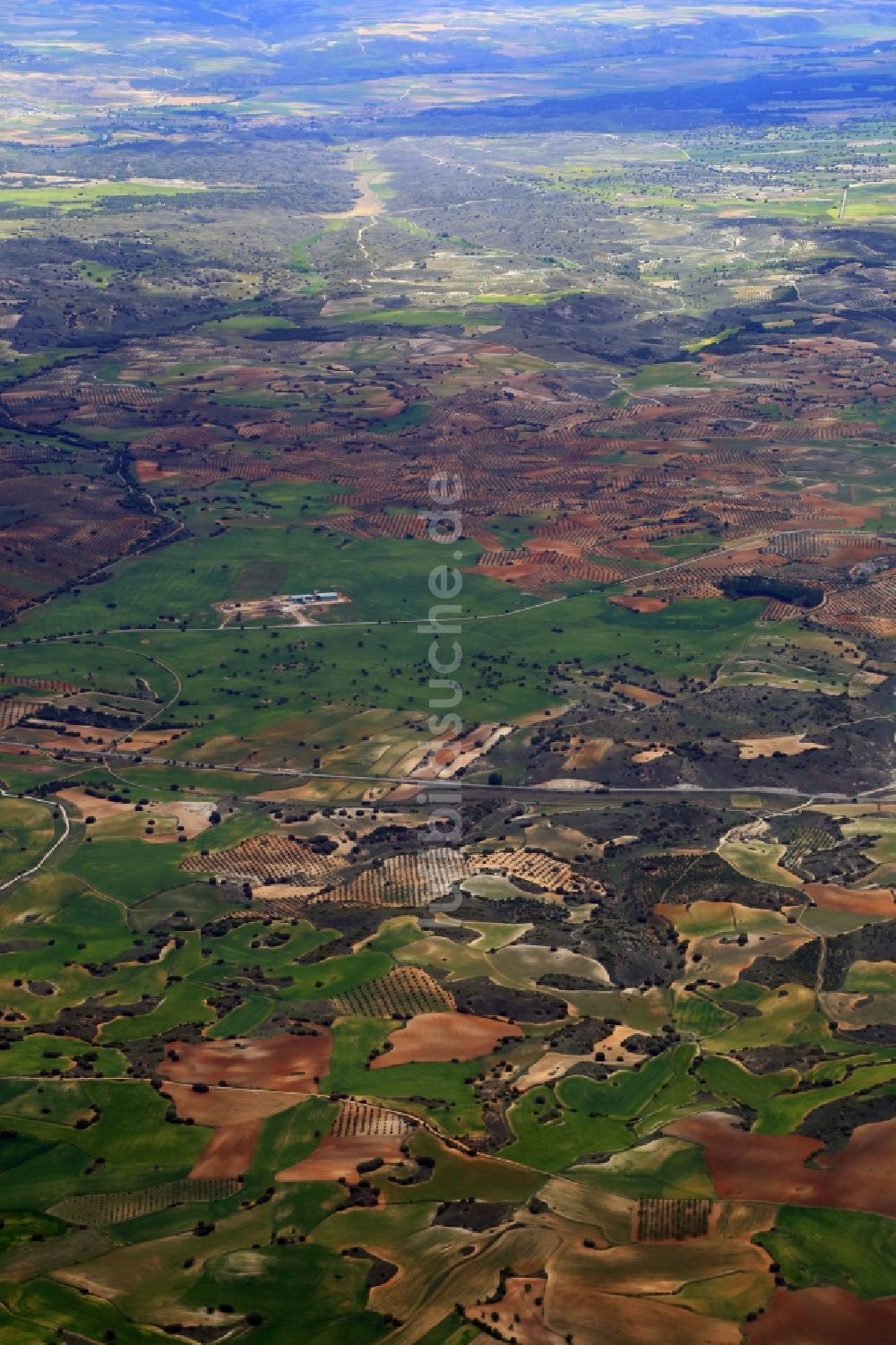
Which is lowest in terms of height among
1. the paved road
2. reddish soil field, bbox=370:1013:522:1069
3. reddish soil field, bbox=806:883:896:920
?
reddish soil field, bbox=370:1013:522:1069

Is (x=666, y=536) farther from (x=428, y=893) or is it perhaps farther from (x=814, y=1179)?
(x=814, y=1179)

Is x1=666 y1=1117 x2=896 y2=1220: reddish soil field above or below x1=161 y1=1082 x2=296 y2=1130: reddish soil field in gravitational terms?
below

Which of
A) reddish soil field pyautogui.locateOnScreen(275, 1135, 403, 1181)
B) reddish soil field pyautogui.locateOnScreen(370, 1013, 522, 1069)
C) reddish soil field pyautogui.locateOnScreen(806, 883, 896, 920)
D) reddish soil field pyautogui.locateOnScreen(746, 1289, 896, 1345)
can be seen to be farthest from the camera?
reddish soil field pyautogui.locateOnScreen(806, 883, 896, 920)

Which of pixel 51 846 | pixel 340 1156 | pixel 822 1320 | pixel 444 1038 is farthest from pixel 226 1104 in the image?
pixel 51 846

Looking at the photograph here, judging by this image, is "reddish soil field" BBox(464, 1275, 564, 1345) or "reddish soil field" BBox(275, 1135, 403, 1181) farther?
"reddish soil field" BBox(275, 1135, 403, 1181)

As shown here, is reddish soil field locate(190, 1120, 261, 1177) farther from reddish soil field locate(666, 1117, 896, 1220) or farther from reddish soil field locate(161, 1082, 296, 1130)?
reddish soil field locate(666, 1117, 896, 1220)

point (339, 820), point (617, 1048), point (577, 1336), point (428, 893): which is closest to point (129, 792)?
point (339, 820)

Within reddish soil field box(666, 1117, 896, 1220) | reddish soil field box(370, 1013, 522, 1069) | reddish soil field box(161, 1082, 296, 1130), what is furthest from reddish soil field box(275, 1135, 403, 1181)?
reddish soil field box(666, 1117, 896, 1220)

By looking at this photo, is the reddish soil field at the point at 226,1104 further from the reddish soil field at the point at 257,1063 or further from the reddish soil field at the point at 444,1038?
the reddish soil field at the point at 444,1038
